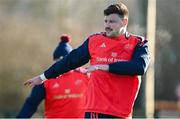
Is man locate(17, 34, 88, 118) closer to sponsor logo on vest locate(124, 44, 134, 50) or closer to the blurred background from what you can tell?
sponsor logo on vest locate(124, 44, 134, 50)

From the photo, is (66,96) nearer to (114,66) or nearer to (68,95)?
(68,95)

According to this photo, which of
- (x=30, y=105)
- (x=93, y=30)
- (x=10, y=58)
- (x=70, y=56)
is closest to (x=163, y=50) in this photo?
(x=93, y=30)

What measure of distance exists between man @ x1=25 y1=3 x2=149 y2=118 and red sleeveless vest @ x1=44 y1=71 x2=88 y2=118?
9.86ft

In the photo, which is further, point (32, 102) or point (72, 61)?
point (32, 102)

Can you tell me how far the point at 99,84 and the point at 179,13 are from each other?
13.2 metres

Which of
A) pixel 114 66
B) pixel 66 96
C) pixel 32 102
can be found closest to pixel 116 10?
pixel 114 66

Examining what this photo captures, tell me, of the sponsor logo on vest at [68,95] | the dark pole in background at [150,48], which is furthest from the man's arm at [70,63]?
the dark pole in background at [150,48]

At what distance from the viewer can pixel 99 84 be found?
8.40 metres

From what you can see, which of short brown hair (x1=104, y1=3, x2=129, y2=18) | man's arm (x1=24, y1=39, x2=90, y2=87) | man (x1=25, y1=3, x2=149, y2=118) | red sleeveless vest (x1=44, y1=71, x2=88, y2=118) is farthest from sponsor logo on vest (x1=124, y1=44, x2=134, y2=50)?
red sleeveless vest (x1=44, y1=71, x2=88, y2=118)

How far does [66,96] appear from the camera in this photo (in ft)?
38.1

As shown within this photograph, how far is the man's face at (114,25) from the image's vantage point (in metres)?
8.32

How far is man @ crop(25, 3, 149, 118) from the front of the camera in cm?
833

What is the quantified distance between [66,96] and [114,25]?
3.43 meters

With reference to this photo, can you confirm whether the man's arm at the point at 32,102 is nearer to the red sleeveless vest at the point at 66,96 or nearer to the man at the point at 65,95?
the man at the point at 65,95
